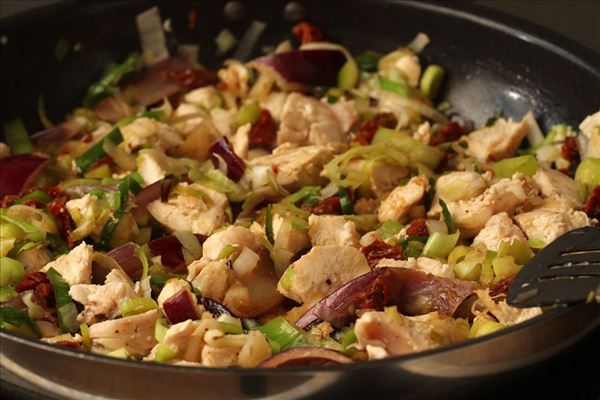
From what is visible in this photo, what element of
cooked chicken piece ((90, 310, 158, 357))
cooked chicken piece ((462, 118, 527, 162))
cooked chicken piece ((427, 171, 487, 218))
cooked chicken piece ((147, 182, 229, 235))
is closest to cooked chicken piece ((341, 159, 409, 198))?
cooked chicken piece ((427, 171, 487, 218))

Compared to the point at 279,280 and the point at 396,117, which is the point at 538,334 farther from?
the point at 396,117

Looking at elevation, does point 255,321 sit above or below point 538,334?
below

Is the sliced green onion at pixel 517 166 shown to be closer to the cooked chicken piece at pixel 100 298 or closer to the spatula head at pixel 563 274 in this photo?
the spatula head at pixel 563 274

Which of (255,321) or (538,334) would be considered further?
(255,321)

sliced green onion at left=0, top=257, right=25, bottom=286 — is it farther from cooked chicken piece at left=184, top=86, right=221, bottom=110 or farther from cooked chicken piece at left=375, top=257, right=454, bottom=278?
cooked chicken piece at left=184, top=86, right=221, bottom=110

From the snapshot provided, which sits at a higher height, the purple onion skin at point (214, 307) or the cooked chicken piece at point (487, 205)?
the cooked chicken piece at point (487, 205)

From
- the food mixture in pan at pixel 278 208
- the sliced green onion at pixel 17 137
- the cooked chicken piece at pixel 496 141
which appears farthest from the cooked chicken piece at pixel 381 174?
the sliced green onion at pixel 17 137

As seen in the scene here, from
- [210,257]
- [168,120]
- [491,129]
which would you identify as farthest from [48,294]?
[491,129]
